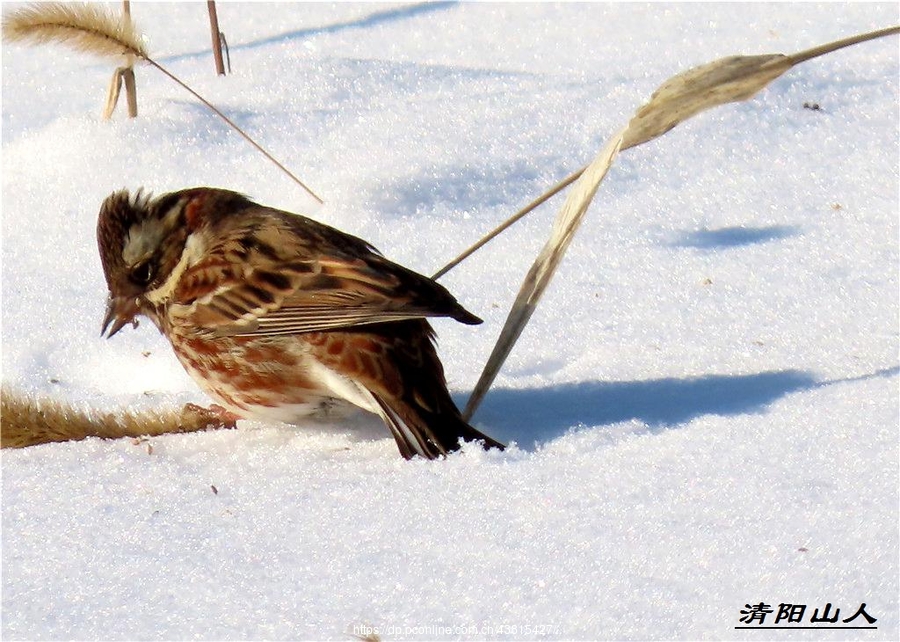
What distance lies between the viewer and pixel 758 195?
538 centimetres

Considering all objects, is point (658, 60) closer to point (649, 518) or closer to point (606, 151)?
point (606, 151)

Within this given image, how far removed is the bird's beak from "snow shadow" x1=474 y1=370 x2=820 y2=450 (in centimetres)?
113

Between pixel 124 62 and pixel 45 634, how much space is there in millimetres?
3337

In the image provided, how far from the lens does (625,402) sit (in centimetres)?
399

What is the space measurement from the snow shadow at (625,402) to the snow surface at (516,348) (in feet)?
0.04

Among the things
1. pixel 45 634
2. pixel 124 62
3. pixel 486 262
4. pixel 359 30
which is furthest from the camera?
pixel 359 30

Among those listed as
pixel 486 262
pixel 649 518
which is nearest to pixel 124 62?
pixel 486 262

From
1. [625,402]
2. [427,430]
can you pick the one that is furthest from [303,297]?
[625,402]

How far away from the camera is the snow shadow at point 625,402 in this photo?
3.84 metres

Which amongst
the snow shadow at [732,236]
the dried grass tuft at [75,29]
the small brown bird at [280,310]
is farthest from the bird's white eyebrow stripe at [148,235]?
the snow shadow at [732,236]

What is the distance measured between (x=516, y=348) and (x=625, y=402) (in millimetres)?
561

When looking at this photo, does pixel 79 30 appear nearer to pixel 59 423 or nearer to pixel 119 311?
pixel 119 311

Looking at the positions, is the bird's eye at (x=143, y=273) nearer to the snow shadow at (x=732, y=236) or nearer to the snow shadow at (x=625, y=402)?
the snow shadow at (x=625, y=402)

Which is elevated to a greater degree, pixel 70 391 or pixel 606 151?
pixel 606 151
